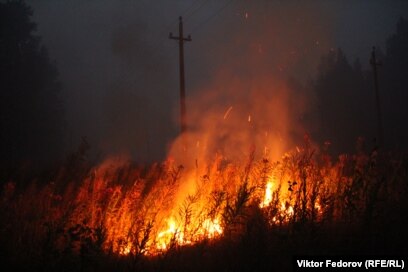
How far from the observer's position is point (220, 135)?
25344 millimetres

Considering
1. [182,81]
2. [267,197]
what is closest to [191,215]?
[267,197]

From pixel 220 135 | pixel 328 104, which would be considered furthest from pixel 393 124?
pixel 220 135

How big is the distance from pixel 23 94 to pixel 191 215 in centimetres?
3268

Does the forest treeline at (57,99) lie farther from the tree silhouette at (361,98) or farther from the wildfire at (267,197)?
the wildfire at (267,197)

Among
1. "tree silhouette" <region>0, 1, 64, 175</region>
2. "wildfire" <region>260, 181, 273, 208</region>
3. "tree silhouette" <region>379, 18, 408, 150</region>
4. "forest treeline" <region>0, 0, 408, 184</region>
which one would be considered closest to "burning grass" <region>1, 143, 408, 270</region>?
"wildfire" <region>260, 181, 273, 208</region>

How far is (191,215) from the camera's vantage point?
6738 mm

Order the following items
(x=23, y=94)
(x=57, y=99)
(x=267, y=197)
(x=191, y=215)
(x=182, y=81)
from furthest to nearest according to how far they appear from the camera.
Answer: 1. (x=57, y=99)
2. (x=23, y=94)
3. (x=182, y=81)
4. (x=267, y=197)
5. (x=191, y=215)

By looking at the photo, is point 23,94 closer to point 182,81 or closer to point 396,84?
point 182,81

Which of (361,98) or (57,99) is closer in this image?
(57,99)

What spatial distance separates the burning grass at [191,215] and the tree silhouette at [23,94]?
2747cm

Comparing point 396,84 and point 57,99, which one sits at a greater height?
point 396,84

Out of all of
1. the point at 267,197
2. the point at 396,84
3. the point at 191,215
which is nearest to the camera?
the point at 191,215

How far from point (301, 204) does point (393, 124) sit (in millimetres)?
47863

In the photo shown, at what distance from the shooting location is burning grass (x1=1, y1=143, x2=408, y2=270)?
5.70 m
